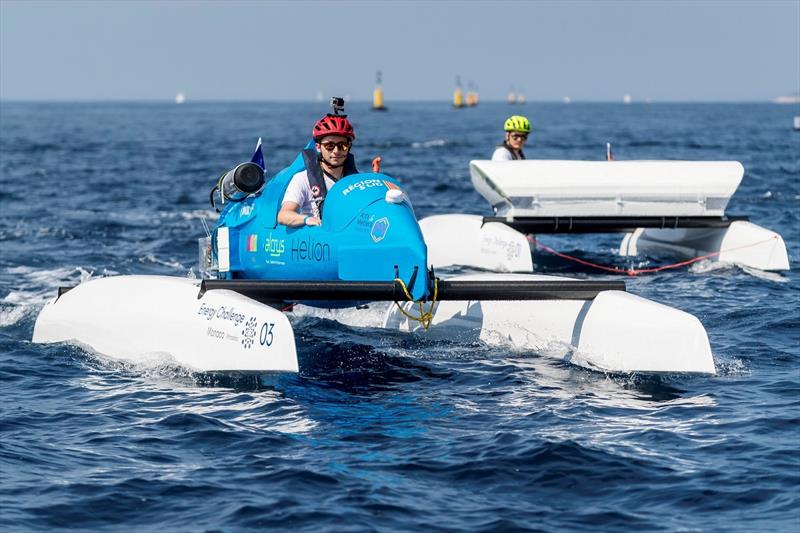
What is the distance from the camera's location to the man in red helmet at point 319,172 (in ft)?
30.0

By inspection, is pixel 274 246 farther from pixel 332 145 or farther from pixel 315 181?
pixel 332 145

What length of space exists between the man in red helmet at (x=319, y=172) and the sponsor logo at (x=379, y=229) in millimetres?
1006

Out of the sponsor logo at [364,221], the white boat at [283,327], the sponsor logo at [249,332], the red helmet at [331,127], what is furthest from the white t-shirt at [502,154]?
the sponsor logo at [249,332]

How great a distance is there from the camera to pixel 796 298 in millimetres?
11391

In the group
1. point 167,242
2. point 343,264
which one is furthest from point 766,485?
point 167,242

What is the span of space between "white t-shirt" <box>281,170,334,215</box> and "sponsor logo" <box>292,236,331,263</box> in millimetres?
333

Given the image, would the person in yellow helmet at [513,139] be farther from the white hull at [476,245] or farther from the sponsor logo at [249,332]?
the sponsor logo at [249,332]

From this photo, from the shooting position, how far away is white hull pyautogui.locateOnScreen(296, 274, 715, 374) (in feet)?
26.2

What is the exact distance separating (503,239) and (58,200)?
12258 millimetres

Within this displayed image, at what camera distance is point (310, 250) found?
884cm

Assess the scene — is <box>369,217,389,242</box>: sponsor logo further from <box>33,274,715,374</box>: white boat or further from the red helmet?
the red helmet

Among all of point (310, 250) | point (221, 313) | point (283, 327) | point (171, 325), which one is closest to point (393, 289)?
point (283, 327)

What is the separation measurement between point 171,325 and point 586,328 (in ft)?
10.1

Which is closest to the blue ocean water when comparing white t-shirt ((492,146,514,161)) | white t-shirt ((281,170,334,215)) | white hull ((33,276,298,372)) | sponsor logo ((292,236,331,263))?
white hull ((33,276,298,372))
